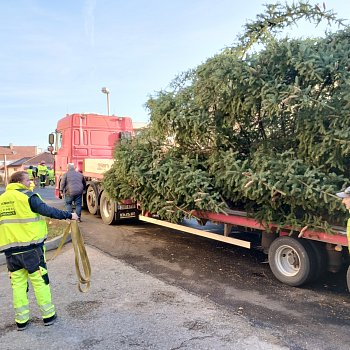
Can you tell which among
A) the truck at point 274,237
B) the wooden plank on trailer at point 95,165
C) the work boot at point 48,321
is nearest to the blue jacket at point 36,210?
the work boot at point 48,321

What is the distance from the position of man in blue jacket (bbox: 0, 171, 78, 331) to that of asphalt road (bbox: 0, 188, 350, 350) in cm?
168

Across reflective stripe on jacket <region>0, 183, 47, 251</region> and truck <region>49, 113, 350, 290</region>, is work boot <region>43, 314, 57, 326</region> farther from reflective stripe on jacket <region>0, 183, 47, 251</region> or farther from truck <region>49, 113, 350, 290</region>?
truck <region>49, 113, 350, 290</region>

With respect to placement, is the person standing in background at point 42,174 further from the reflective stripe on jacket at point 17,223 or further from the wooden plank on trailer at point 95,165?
the reflective stripe on jacket at point 17,223

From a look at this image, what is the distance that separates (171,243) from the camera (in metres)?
7.92

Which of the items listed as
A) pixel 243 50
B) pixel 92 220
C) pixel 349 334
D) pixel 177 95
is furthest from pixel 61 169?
pixel 349 334

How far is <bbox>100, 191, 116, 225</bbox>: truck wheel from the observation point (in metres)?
9.56

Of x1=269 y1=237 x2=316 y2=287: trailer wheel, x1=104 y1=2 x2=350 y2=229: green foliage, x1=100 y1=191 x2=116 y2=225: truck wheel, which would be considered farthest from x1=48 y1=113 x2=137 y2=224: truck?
x1=269 y1=237 x2=316 y2=287: trailer wheel

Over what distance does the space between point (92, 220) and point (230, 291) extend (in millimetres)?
6245

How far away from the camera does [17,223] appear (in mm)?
3873

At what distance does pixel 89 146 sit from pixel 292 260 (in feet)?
27.0

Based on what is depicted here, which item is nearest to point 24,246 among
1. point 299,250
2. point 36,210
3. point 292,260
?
point 36,210

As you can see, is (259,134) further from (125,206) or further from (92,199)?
(92,199)

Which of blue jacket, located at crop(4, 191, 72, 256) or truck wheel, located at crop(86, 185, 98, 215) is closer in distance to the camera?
blue jacket, located at crop(4, 191, 72, 256)

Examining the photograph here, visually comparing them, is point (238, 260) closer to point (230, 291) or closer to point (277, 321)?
point (230, 291)
